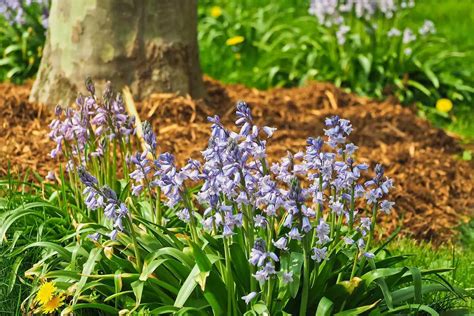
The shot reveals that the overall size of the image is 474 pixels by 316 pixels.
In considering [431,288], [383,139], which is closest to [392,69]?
[383,139]

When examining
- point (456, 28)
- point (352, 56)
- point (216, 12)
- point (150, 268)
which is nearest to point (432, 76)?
point (352, 56)

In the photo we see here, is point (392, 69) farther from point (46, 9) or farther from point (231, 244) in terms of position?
point (231, 244)

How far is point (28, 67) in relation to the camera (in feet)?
25.8

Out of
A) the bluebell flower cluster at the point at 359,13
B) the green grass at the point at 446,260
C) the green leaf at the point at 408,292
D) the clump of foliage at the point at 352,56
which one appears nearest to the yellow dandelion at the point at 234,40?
the clump of foliage at the point at 352,56

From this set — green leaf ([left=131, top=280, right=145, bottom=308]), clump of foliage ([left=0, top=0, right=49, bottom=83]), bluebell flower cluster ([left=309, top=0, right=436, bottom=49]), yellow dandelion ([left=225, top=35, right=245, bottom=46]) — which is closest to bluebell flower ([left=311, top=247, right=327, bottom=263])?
green leaf ([left=131, top=280, right=145, bottom=308])

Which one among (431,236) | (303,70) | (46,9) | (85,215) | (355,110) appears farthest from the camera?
(303,70)

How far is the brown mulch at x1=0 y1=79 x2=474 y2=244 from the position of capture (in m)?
5.59

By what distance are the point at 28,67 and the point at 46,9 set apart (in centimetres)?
60

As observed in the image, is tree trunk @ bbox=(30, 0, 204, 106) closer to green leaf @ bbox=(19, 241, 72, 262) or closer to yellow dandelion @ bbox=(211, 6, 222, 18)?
green leaf @ bbox=(19, 241, 72, 262)

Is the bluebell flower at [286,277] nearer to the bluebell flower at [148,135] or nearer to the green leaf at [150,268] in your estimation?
the green leaf at [150,268]

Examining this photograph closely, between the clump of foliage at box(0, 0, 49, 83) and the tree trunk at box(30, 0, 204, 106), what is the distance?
1594mm

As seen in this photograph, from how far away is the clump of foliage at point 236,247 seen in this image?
10.2ft

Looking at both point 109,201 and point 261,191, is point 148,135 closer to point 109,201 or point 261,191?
point 109,201

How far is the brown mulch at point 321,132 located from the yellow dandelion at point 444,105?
729 mm
